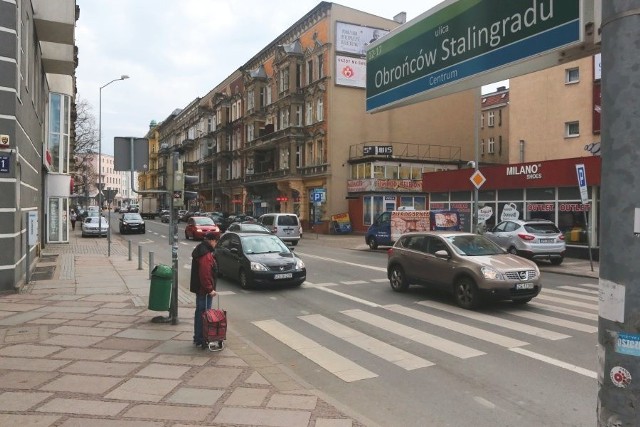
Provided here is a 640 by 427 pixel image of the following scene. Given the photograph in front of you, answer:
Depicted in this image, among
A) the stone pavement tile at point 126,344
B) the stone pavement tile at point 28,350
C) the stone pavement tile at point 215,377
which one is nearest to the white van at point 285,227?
the stone pavement tile at point 126,344

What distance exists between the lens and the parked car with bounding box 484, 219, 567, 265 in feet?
60.0

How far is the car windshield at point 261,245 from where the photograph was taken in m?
13.6

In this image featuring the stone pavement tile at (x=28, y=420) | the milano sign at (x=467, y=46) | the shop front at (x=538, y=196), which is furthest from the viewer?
the shop front at (x=538, y=196)

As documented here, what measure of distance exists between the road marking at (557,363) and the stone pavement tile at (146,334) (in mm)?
5025

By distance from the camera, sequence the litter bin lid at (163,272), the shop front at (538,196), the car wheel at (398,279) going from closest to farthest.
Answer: the litter bin lid at (163,272)
the car wheel at (398,279)
the shop front at (538,196)

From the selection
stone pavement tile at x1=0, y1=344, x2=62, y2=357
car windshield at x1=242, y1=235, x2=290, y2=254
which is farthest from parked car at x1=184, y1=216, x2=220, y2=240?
stone pavement tile at x1=0, y1=344, x2=62, y2=357

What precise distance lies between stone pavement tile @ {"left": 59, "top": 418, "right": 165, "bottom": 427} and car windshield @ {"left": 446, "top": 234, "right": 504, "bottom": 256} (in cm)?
771

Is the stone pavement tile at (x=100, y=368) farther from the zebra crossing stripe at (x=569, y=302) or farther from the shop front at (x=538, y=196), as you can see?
the shop front at (x=538, y=196)

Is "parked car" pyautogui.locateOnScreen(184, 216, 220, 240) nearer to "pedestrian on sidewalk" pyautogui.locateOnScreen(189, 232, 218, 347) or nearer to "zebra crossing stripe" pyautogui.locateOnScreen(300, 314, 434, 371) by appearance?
"zebra crossing stripe" pyautogui.locateOnScreen(300, 314, 434, 371)

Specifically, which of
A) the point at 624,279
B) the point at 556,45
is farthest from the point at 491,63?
the point at 624,279

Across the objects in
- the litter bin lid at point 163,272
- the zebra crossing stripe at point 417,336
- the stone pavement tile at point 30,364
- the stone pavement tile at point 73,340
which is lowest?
the zebra crossing stripe at point 417,336

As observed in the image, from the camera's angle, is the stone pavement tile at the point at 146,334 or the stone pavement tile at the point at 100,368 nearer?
the stone pavement tile at the point at 100,368

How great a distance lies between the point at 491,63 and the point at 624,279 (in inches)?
91.2

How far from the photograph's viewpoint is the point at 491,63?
3.88m
